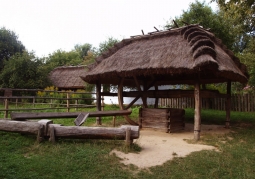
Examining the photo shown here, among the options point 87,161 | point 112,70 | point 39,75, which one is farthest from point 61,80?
point 87,161

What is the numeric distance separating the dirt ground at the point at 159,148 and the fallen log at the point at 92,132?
1.46 feet

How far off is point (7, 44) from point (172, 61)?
1918 centimetres

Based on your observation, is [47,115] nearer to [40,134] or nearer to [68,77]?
[40,134]

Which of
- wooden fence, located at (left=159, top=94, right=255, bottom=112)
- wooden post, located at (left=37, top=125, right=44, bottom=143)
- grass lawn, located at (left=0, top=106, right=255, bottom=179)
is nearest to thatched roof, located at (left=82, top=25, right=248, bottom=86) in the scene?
grass lawn, located at (left=0, top=106, right=255, bottom=179)

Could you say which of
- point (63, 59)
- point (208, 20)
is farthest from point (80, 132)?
point (63, 59)

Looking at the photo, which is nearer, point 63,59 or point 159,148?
point 159,148

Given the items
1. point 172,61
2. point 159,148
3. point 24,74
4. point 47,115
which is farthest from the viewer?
point 24,74

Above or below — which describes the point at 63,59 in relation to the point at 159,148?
above

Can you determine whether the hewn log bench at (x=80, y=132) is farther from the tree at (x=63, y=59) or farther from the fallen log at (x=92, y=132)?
the tree at (x=63, y=59)

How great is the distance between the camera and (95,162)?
185 inches

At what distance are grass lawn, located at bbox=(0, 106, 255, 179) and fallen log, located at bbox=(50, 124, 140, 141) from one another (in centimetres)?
19

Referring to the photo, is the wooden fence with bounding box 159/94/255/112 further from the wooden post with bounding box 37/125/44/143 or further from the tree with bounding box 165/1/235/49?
the wooden post with bounding box 37/125/44/143

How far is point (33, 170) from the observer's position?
427 cm

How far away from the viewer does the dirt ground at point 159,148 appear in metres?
4.93
